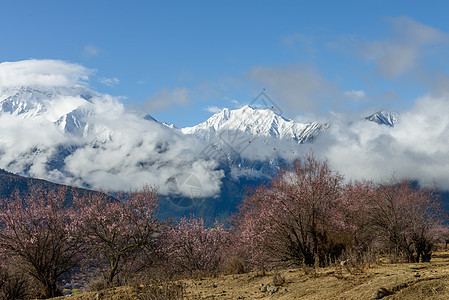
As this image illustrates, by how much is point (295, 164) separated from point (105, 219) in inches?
503

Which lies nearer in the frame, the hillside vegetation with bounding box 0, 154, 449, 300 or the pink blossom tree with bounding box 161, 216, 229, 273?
the hillside vegetation with bounding box 0, 154, 449, 300

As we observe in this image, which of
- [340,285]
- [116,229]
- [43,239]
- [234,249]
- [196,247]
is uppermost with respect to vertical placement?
[116,229]

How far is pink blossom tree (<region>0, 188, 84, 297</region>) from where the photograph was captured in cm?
2075

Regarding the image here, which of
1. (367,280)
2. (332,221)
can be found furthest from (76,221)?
(367,280)

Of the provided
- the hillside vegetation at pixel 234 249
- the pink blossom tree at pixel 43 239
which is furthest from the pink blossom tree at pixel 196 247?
the pink blossom tree at pixel 43 239

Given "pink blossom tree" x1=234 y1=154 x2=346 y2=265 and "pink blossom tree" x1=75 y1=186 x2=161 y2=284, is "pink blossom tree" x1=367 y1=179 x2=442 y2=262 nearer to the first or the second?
"pink blossom tree" x1=234 y1=154 x2=346 y2=265

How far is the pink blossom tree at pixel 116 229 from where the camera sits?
22.0 meters

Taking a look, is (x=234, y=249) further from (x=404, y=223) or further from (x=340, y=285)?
(x=340, y=285)

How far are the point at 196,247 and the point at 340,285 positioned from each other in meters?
28.5

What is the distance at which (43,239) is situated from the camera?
21.2m

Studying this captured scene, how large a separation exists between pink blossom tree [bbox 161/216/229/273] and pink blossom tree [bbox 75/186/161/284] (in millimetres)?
7786

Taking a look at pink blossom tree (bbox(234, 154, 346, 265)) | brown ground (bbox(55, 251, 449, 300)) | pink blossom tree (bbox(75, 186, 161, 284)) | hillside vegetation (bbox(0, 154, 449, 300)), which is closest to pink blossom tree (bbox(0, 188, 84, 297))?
hillside vegetation (bbox(0, 154, 449, 300))

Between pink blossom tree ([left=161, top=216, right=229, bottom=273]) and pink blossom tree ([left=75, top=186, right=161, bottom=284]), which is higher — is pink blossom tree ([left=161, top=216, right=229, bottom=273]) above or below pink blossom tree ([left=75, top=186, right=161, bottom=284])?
below

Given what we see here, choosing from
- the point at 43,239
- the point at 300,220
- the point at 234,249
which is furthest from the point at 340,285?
the point at 234,249
